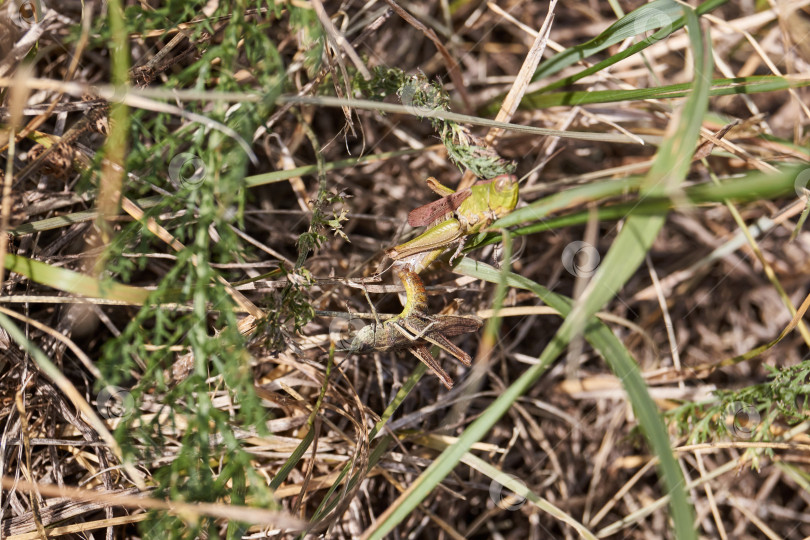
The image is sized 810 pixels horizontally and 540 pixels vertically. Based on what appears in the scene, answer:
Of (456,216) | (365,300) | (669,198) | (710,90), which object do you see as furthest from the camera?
(365,300)

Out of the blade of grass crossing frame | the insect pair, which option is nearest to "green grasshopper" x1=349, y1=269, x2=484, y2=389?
the insect pair

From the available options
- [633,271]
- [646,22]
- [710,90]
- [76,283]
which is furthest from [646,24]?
[76,283]

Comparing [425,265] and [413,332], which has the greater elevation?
[425,265]

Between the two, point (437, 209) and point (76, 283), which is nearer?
Result: point (76, 283)

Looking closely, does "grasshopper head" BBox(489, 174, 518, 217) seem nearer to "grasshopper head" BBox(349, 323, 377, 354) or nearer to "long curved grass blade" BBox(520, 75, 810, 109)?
"grasshopper head" BBox(349, 323, 377, 354)

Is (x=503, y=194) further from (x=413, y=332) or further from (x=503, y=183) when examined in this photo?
(x=413, y=332)

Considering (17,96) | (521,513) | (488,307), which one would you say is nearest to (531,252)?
(488,307)

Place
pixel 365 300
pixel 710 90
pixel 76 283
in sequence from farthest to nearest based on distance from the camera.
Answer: pixel 365 300 < pixel 710 90 < pixel 76 283
